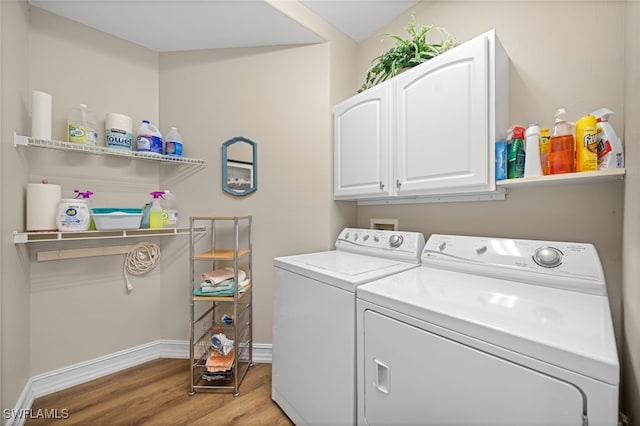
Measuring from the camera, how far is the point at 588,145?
105 cm

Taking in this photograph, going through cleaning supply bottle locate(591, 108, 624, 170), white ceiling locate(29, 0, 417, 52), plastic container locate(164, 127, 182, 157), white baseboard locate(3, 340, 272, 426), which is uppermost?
white ceiling locate(29, 0, 417, 52)

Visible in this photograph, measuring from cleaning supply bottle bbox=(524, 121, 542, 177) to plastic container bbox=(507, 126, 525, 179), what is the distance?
0.10 feet

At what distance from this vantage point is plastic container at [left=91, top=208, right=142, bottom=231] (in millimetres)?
1629

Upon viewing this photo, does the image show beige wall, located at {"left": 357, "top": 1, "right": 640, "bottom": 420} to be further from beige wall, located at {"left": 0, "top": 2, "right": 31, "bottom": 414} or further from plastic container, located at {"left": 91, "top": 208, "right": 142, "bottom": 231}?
beige wall, located at {"left": 0, "top": 2, "right": 31, "bottom": 414}

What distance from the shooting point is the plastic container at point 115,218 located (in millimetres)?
1629

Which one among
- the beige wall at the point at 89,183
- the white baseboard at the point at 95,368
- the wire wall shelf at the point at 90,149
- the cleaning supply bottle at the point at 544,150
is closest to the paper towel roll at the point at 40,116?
the wire wall shelf at the point at 90,149

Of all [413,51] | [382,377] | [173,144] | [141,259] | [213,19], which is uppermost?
[213,19]

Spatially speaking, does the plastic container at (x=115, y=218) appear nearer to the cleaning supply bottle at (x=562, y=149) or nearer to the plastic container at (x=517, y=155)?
the plastic container at (x=517, y=155)

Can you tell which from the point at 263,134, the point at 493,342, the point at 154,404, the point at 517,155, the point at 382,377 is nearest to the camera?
the point at 493,342

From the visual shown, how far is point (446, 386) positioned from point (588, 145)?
1.09 meters

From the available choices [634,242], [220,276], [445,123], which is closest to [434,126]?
[445,123]

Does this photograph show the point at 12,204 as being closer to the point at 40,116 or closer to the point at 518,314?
the point at 40,116

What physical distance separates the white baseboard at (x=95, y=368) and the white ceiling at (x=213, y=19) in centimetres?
236

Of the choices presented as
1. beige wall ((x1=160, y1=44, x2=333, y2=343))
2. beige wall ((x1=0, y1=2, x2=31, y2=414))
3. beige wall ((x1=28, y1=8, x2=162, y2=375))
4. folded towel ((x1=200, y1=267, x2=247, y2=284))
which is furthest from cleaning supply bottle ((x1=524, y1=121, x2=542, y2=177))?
beige wall ((x1=0, y1=2, x2=31, y2=414))
